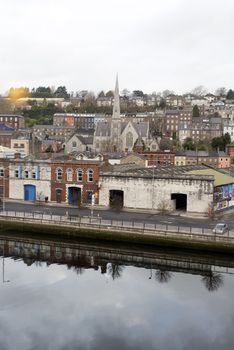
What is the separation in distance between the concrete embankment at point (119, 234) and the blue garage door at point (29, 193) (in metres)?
9.13

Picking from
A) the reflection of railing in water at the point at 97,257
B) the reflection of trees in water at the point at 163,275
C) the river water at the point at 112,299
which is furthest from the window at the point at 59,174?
the reflection of trees in water at the point at 163,275

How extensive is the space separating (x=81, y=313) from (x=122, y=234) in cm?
1334

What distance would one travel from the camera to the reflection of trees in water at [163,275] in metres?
30.8

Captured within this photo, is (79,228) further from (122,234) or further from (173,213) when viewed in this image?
(173,213)

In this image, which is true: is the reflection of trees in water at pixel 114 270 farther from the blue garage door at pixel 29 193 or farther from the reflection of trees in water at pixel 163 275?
the blue garage door at pixel 29 193

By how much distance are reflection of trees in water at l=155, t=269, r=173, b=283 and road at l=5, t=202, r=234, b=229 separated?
8.20 metres

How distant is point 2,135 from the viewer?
112125 mm

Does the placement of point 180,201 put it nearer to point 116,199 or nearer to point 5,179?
point 116,199

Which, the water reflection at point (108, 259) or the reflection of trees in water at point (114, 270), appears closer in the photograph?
the reflection of trees in water at point (114, 270)

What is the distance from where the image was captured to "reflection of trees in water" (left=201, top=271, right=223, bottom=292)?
97.6 ft

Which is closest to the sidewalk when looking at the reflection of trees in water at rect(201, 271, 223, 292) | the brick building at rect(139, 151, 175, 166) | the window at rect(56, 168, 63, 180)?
the window at rect(56, 168, 63, 180)

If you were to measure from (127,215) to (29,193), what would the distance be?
12.9 m

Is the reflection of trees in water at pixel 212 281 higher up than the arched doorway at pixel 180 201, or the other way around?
the arched doorway at pixel 180 201

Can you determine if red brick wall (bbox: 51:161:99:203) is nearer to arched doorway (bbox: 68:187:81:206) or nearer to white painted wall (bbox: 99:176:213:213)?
arched doorway (bbox: 68:187:81:206)
